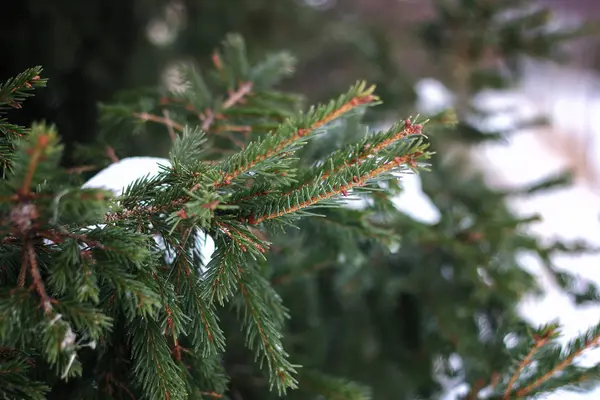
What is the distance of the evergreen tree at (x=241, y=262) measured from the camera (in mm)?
820

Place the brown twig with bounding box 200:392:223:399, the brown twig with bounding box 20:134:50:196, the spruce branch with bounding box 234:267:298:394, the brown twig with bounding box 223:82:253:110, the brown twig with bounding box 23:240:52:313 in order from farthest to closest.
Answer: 1. the brown twig with bounding box 223:82:253:110
2. the brown twig with bounding box 200:392:223:399
3. the spruce branch with bounding box 234:267:298:394
4. the brown twig with bounding box 23:240:52:313
5. the brown twig with bounding box 20:134:50:196

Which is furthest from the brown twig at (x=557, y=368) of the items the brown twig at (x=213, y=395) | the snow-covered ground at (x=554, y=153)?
the snow-covered ground at (x=554, y=153)

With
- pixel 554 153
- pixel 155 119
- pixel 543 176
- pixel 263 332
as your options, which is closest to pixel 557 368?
pixel 263 332

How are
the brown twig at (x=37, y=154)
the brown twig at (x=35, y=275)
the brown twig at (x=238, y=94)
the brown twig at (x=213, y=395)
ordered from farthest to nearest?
the brown twig at (x=238, y=94) < the brown twig at (x=213, y=395) < the brown twig at (x=35, y=275) < the brown twig at (x=37, y=154)

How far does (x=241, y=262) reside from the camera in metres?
0.95

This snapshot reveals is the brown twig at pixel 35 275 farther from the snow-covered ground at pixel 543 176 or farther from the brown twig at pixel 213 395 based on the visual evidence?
the brown twig at pixel 213 395

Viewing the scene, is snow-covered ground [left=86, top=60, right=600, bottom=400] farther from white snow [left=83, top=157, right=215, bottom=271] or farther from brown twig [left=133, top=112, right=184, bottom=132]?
brown twig [left=133, top=112, right=184, bottom=132]

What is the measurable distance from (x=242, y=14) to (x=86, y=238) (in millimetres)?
2790

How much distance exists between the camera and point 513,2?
2.54 meters

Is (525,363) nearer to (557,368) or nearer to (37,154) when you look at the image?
(557,368)

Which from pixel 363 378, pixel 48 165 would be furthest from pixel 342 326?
pixel 48 165

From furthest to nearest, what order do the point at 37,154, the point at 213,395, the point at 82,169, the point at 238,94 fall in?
the point at 238,94, the point at 82,169, the point at 213,395, the point at 37,154

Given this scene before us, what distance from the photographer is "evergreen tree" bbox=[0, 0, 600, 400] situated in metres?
0.82

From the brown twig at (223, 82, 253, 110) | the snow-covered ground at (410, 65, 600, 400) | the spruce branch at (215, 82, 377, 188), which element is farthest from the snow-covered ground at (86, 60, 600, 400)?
the brown twig at (223, 82, 253, 110)
